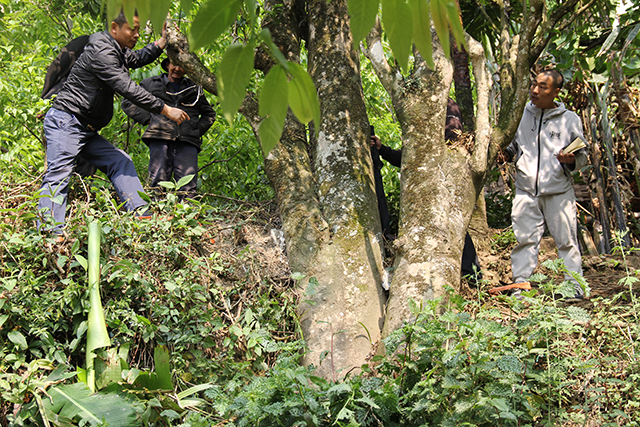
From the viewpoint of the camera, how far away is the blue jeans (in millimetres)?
3854

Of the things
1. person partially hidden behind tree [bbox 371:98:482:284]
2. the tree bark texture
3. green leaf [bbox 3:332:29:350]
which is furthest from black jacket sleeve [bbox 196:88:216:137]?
green leaf [bbox 3:332:29:350]

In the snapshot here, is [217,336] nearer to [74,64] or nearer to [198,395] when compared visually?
[198,395]

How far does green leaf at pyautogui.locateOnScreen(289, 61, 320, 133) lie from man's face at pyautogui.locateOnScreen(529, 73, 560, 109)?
12.8ft

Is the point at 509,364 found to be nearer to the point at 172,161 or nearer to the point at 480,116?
the point at 480,116

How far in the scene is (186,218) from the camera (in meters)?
4.06

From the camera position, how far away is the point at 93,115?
13.9ft

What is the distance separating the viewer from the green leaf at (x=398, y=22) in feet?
4.51

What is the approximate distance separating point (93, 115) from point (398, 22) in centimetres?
353

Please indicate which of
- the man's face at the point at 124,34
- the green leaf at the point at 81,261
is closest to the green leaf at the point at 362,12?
the green leaf at the point at 81,261

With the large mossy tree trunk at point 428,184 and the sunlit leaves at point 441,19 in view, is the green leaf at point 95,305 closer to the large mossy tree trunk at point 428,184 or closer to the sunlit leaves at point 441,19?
the large mossy tree trunk at point 428,184

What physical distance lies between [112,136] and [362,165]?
340 cm

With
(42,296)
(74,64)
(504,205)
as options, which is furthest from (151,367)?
(504,205)

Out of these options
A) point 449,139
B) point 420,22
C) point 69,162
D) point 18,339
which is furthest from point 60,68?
point 420,22

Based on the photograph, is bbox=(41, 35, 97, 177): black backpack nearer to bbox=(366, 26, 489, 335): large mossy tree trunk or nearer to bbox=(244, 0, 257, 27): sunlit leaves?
bbox=(366, 26, 489, 335): large mossy tree trunk
